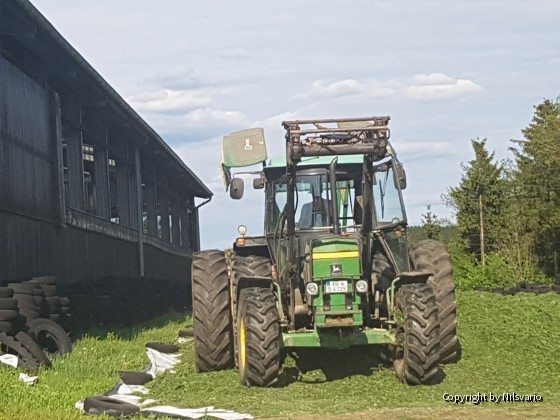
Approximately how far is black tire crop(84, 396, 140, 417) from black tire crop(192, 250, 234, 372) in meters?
2.74

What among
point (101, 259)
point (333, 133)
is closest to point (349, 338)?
point (333, 133)

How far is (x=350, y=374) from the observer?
11.2 m

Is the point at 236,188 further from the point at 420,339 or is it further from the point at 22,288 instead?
the point at 22,288

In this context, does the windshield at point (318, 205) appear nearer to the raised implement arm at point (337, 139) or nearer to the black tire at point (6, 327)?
the raised implement arm at point (337, 139)

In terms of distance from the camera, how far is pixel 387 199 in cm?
1180

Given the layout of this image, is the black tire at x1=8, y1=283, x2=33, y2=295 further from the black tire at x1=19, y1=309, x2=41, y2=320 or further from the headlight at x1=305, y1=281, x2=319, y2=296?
the headlight at x1=305, y1=281, x2=319, y2=296

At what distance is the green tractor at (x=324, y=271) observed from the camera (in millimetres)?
10289

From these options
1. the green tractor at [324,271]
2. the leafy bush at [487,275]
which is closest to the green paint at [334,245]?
the green tractor at [324,271]

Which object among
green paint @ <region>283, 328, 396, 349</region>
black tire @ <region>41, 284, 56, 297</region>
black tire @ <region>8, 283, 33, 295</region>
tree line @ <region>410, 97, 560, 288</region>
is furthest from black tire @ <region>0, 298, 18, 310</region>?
tree line @ <region>410, 97, 560, 288</region>

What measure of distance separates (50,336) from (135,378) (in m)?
3.21

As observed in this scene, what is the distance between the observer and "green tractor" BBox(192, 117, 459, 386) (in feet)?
33.8

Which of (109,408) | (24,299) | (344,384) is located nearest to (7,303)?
(24,299)

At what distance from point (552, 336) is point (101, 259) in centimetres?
1505

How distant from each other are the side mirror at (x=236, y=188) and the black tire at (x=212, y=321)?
98cm
